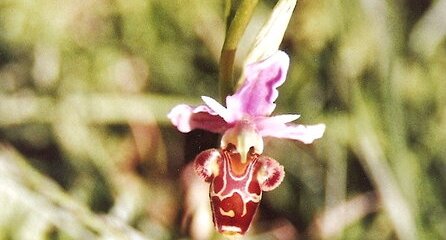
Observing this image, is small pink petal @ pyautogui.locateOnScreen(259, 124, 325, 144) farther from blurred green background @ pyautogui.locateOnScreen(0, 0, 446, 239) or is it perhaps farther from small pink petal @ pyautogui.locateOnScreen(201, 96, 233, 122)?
blurred green background @ pyautogui.locateOnScreen(0, 0, 446, 239)

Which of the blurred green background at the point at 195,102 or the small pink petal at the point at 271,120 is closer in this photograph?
the small pink petal at the point at 271,120

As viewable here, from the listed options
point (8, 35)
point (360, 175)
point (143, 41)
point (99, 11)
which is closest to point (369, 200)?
point (360, 175)

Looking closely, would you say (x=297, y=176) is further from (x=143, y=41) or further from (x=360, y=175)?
(x=143, y=41)

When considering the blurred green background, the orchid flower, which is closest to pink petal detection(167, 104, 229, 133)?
the orchid flower

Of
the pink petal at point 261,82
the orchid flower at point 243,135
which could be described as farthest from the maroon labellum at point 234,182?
the pink petal at point 261,82

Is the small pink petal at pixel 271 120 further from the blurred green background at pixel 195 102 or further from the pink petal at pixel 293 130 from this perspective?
the blurred green background at pixel 195 102

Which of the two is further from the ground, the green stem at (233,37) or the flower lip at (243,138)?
the green stem at (233,37)

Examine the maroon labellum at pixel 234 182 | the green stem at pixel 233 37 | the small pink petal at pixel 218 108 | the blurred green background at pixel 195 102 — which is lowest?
the maroon labellum at pixel 234 182

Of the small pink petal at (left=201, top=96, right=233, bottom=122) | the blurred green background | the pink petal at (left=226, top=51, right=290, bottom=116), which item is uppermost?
the blurred green background
